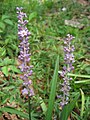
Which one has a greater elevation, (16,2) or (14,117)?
(16,2)

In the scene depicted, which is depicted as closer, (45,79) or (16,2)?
(45,79)

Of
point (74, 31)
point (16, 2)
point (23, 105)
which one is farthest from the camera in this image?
point (16, 2)

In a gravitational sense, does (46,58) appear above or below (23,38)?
below

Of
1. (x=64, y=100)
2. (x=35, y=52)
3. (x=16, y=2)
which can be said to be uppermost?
(x=16, y=2)

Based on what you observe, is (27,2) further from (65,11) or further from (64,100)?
(64,100)

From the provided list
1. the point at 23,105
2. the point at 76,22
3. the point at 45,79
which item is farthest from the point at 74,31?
the point at 23,105

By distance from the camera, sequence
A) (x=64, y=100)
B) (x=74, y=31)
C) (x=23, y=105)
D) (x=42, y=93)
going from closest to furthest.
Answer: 1. (x=64, y=100)
2. (x=23, y=105)
3. (x=42, y=93)
4. (x=74, y=31)

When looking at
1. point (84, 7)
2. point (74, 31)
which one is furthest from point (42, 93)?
point (84, 7)

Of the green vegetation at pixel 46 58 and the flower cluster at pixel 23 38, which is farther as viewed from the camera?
the green vegetation at pixel 46 58

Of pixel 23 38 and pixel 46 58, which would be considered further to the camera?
pixel 46 58

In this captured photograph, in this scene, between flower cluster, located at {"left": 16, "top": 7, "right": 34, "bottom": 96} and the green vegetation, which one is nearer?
flower cluster, located at {"left": 16, "top": 7, "right": 34, "bottom": 96}
